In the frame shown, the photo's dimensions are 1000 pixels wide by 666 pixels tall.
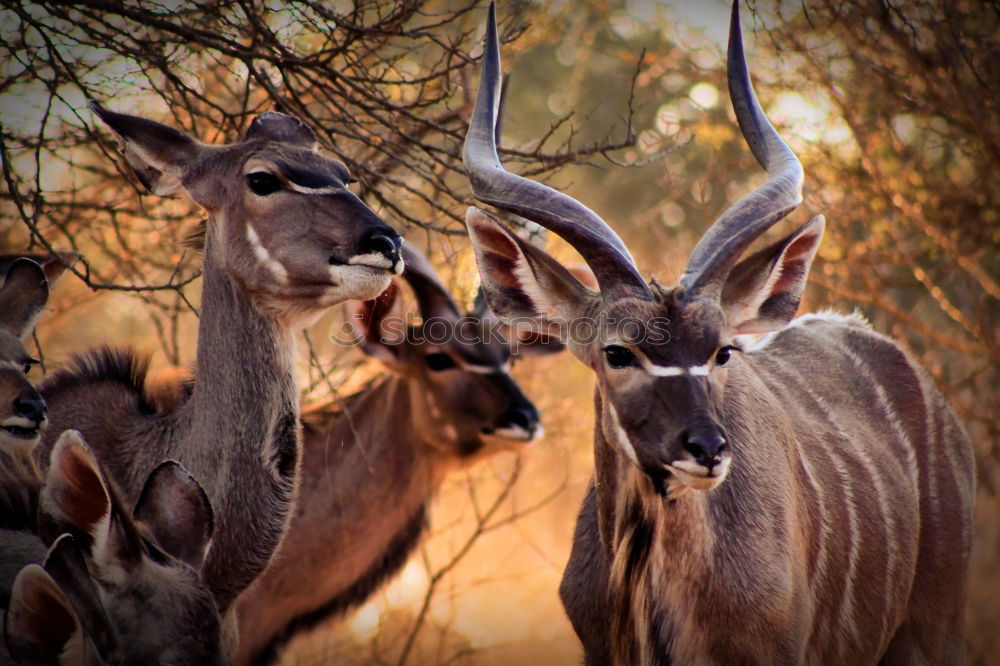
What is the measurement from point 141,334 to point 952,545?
9130 millimetres

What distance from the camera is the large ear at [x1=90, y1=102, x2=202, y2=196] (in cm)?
374

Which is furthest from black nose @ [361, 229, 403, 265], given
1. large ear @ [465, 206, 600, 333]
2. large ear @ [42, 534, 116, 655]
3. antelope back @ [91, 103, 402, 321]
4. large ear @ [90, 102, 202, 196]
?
large ear @ [42, 534, 116, 655]

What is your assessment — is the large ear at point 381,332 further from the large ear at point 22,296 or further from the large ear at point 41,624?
the large ear at point 41,624

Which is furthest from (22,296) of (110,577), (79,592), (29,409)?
(79,592)

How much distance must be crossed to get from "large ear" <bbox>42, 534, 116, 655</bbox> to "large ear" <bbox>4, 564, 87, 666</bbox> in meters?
0.06

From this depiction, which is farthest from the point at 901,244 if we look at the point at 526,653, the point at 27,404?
the point at 27,404

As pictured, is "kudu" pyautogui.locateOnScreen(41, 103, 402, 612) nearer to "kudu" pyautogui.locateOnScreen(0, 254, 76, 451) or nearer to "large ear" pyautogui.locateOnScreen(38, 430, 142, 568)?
"kudu" pyautogui.locateOnScreen(0, 254, 76, 451)

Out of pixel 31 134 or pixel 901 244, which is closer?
pixel 31 134

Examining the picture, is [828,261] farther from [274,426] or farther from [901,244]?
[274,426]

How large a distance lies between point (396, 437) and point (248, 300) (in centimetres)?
166

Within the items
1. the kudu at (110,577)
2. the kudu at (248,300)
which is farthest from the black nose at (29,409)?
the kudu at (110,577)

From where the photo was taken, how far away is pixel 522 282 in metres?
3.74

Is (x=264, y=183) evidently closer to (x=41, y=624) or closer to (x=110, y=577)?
(x=110, y=577)

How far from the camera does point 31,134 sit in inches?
213
